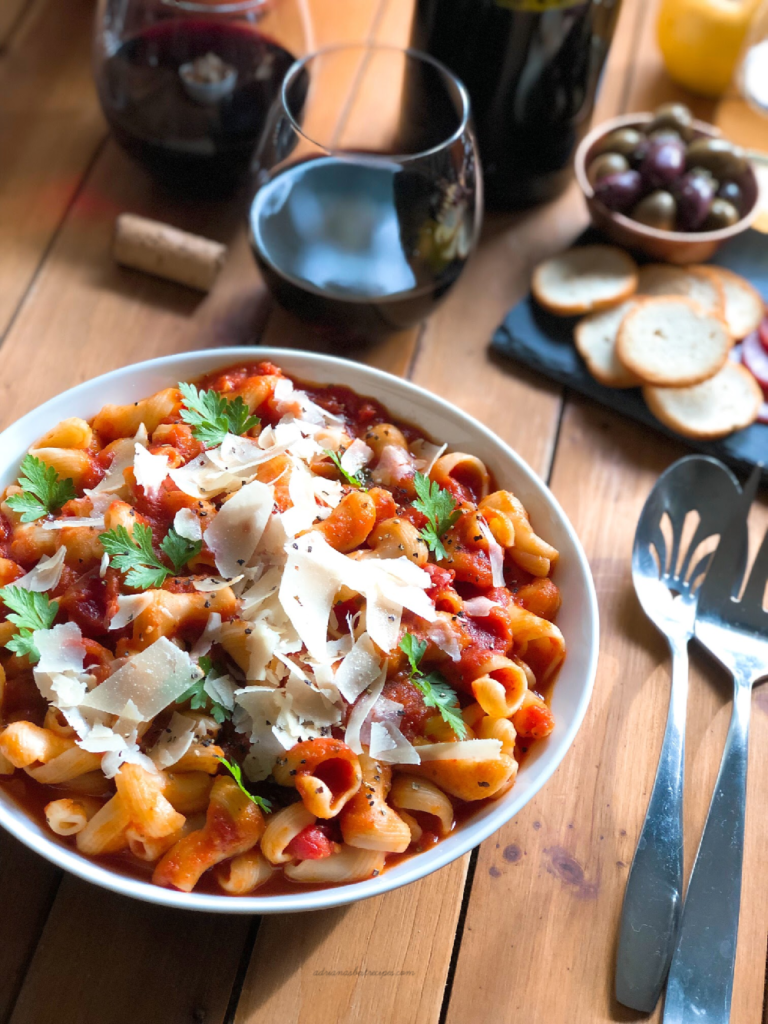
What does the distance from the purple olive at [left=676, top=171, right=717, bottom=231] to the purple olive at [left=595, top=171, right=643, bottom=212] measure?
0.46 ft

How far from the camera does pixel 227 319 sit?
10.1 feet

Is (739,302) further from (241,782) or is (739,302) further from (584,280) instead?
(241,782)

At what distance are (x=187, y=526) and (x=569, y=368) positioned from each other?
4.88ft

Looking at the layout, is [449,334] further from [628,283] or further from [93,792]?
[93,792]

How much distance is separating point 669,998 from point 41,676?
1.42 metres

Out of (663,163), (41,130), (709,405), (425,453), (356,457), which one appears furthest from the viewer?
(41,130)

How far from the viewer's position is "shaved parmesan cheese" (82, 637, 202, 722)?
182 centimetres

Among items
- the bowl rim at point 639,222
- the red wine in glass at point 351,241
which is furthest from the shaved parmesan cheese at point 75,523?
the bowl rim at point 639,222

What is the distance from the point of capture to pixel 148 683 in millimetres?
1831

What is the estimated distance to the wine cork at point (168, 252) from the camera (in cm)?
306

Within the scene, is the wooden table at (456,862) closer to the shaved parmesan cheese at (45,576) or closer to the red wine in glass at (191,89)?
the red wine in glass at (191,89)

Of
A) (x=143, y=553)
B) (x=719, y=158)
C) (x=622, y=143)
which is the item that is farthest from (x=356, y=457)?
(x=719, y=158)

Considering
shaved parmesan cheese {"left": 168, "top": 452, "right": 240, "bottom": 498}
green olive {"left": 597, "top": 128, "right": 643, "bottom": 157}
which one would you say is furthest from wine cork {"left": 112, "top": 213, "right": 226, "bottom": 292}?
green olive {"left": 597, "top": 128, "right": 643, "bottom": 157}

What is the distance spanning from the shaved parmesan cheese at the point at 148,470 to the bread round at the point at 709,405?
158 cm
